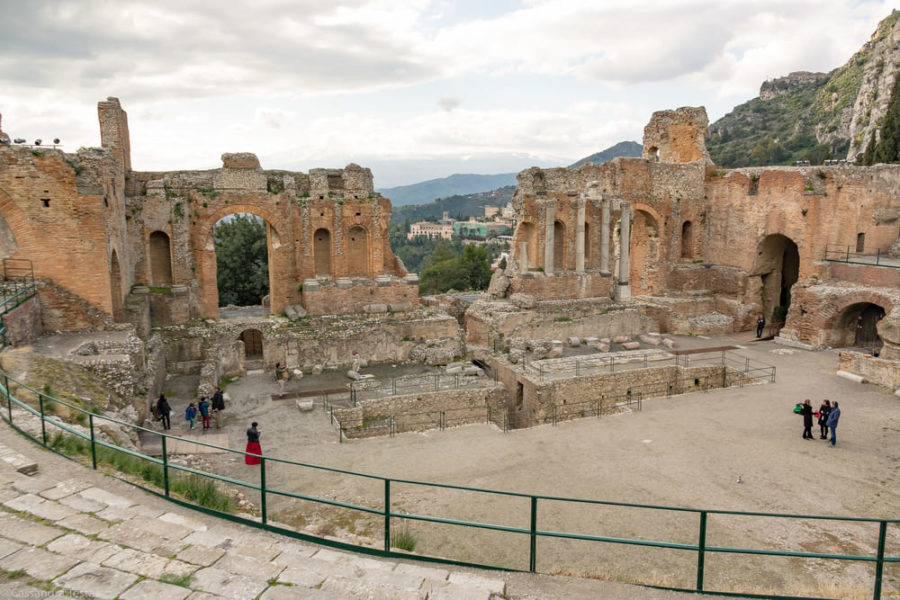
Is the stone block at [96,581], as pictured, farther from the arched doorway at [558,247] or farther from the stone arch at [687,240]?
the stone arch at [687,240]

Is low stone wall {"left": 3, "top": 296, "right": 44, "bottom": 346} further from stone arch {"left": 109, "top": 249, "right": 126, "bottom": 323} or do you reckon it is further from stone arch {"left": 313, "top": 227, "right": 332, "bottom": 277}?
stone arch {"left": 313, "top": 227, "right": 332, "bottom": 277}

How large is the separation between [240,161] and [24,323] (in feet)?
29.5

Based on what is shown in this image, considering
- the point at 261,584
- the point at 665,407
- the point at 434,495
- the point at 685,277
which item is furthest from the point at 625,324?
the point at 261,584

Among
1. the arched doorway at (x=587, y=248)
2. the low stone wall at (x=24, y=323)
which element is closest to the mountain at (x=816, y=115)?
the arched doorway at (x=587, y=248)

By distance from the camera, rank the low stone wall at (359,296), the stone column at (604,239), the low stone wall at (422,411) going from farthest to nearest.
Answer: the stone column at (604,239) < the low stone wall at (359,296) < the low stone wall at (422,411)

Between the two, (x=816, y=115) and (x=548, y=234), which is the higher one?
(x=816, y=115)

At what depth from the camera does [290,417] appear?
15289 mm

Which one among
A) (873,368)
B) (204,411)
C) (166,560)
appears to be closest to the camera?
(166,560)

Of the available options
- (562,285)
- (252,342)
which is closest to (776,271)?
(562,285)

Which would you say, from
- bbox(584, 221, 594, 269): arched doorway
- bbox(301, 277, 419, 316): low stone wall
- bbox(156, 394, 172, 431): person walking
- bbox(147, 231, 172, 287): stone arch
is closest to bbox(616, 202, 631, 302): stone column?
bbox(584, 221, 594, 269): arched doorway

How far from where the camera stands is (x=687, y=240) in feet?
95.0

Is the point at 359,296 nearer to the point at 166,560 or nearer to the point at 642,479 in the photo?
the point at 642,479

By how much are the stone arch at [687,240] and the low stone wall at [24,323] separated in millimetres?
26003

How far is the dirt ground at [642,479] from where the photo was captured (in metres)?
8.76
